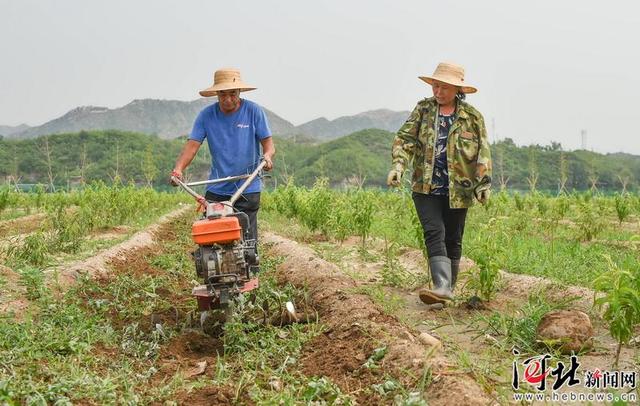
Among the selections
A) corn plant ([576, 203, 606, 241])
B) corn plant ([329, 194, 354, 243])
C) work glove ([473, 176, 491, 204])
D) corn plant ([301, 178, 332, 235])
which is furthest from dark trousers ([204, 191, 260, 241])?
corn plant ([576, 203, 606, 241])

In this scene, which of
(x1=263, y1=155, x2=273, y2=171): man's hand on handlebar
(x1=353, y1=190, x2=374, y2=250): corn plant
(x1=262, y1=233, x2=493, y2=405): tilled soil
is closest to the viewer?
(x1=262, y1=233, x2=493, y2=405): tilled soil

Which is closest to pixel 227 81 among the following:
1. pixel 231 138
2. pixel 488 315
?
pixel 231 138

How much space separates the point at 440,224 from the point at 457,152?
23.9 inches

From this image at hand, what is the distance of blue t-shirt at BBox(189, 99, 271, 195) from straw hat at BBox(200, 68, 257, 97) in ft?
0.71

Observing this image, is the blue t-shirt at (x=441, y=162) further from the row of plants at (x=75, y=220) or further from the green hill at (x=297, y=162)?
the green hill at (x=297, y=162)

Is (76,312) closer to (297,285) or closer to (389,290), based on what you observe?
(297,285)

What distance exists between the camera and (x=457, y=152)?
5.36 metres

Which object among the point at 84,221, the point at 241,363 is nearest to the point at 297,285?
the point at 241,363

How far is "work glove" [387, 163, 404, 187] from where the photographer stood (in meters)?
5.20

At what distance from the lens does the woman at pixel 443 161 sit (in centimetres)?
530

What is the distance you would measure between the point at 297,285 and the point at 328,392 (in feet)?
9.60

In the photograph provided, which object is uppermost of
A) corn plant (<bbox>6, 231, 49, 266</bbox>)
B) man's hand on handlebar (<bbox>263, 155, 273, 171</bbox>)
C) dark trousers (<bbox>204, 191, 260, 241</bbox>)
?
man's hand on handlebar (<bbox>263, 155, 273, 171</bbox>)

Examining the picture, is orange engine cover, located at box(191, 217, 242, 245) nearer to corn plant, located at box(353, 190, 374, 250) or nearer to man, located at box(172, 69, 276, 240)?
man, located at box(172, 69, 276, 240)

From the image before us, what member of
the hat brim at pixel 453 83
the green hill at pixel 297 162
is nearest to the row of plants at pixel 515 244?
the hat brim at pixel 453 83
